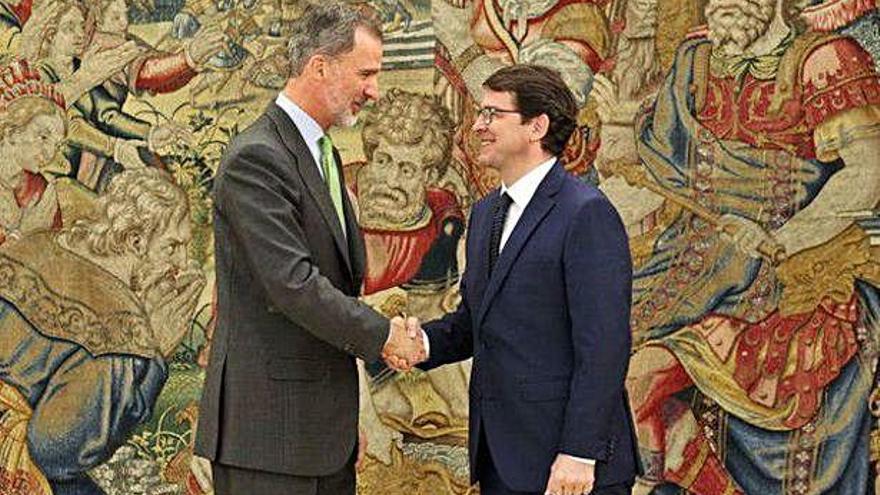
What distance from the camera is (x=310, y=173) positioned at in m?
3.71

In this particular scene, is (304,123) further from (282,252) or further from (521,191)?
(521,191)

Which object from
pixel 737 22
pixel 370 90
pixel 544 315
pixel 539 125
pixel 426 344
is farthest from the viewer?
pixel 737 22

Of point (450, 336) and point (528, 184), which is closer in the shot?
point (528, 184)

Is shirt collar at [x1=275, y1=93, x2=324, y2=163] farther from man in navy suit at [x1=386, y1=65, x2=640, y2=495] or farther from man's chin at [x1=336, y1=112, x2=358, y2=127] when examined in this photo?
man in navy suit at [x1=386, y1=65, x2=640, y2=495]

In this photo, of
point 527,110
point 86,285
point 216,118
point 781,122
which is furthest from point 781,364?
point 86,285

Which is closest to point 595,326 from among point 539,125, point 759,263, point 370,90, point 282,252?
point 539,125

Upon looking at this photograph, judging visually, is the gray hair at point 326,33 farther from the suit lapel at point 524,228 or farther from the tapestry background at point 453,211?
the tapestry background at point 453,211

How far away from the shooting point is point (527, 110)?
373cm

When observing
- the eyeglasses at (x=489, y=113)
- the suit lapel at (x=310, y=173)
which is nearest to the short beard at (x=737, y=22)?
the eyeglasses at (x=489, y=113)

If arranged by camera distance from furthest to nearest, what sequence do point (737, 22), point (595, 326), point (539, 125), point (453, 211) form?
point (453, 211), point (737, 22), point (539, 125), point (595, 326)

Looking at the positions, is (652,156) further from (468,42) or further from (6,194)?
(6,194)

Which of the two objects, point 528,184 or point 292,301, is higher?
point 528,184

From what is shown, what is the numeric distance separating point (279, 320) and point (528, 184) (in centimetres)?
75

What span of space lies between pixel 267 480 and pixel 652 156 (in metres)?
2.01
